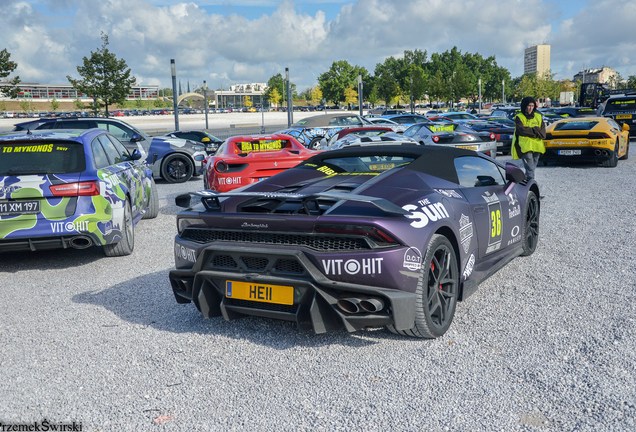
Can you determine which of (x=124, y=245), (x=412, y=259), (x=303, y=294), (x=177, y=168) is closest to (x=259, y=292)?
(x=303, y=294)

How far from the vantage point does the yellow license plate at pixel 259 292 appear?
12.8ft

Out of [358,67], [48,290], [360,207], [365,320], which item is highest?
[358,67]

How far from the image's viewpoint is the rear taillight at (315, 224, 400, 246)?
3.79m

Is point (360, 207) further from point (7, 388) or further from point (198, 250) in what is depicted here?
point (7, 388)

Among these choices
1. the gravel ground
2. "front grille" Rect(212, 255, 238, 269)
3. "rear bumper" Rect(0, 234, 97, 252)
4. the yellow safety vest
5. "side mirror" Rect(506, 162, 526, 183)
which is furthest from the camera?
the yellow safety vest

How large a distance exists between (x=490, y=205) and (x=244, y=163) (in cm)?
532

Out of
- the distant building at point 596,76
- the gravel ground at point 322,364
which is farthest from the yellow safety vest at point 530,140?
the distant building at point 596,76

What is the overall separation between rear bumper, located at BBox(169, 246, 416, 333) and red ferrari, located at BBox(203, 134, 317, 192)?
18.2 feet

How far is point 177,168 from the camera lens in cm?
1549

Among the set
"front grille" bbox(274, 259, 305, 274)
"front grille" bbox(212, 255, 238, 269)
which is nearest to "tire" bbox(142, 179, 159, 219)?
"front grille" bbox(212, 255, 238, 269)

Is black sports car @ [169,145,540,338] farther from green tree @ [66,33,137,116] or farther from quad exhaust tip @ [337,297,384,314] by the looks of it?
green tree @ [66,33,137,116]

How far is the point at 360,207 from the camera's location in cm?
395

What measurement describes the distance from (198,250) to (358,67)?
109005 millimetres

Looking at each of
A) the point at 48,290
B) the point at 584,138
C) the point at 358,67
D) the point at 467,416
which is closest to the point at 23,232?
the point at 48,290
